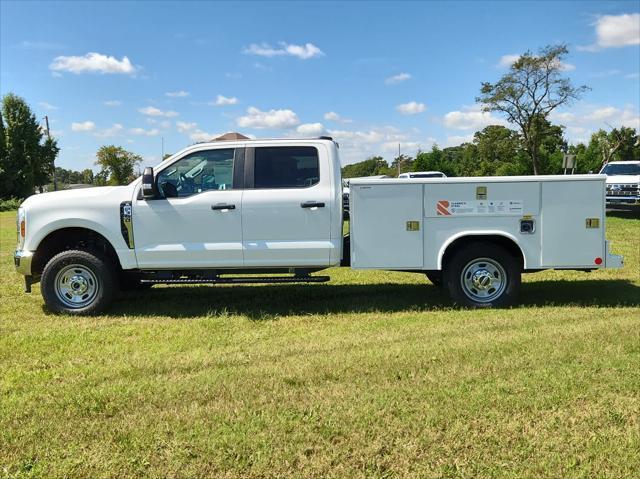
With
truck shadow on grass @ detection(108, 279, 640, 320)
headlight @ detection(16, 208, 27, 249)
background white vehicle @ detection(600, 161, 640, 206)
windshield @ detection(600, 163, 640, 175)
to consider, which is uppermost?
windshield @ detection(600, 163, 640, 175)

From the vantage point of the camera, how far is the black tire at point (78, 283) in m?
6.55

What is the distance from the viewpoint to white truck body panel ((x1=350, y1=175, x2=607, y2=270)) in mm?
6402

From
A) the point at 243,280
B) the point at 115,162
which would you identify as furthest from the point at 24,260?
the point at 115,162

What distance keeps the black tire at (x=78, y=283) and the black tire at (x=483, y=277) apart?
13.2ft

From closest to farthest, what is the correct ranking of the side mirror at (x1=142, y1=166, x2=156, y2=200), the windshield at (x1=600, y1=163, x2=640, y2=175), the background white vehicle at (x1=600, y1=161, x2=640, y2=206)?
the side mirror at (x1=142, y1=166, x2=156, y2=200), the background white vehicle at (x1=600, y1=161, x2=640, y2=206), the windshield at (x1=600, y1=163, x2=640, y2=175)

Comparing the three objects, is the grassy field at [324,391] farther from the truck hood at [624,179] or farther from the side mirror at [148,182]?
the truck hood at [624,179]

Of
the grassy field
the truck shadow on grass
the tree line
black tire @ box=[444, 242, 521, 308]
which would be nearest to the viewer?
the grassy field

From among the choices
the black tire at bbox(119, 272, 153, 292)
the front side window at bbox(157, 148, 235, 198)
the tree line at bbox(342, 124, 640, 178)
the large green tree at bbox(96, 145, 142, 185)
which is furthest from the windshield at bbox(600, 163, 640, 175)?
the large green tree at bbox(96, 145, 142, 185)

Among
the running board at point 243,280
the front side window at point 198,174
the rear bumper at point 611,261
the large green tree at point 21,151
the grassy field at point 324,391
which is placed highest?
the large green tree at point 21,151

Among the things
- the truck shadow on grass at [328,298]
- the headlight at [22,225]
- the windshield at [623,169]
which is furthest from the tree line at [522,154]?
the headlight at [22,225]

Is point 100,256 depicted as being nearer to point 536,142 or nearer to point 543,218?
point 543,218

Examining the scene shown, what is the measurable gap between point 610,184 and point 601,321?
1679 cm

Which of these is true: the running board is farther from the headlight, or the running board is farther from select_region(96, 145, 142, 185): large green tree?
select_region(96, 145, 142, 185): large green tree

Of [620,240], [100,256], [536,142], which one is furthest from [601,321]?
[536,142]
